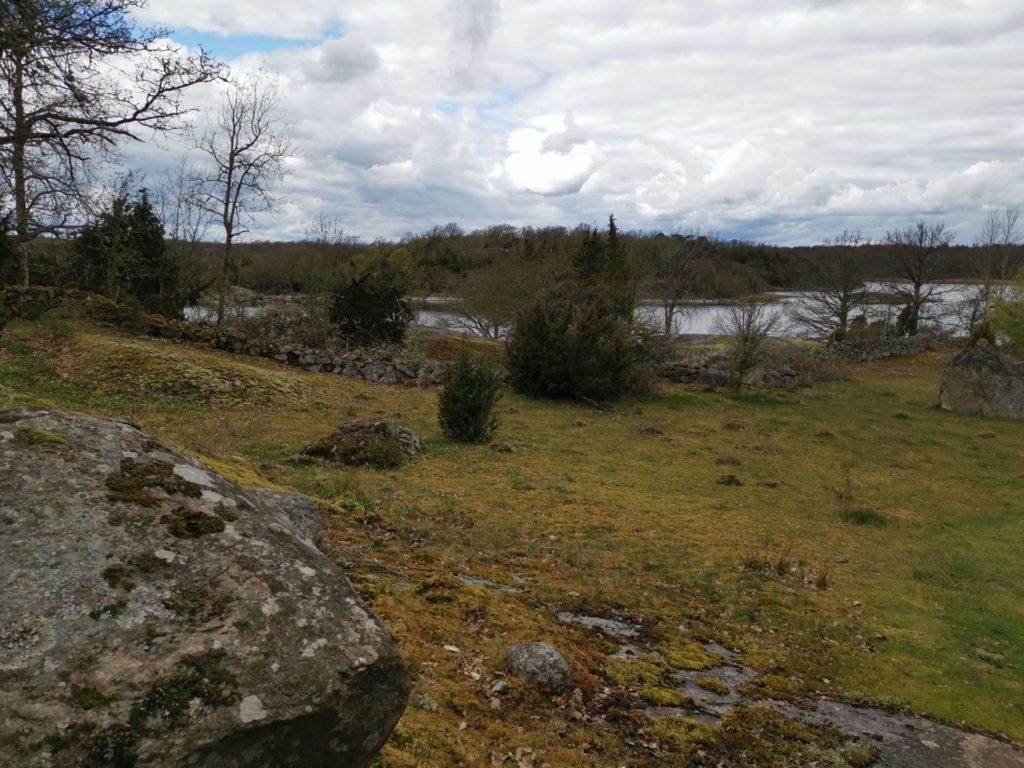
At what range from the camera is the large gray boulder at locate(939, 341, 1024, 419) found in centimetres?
2703

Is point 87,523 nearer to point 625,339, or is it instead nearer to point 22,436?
point 22,436

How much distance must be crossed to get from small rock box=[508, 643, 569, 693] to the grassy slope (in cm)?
19

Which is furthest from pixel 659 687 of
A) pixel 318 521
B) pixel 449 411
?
pixel 449 411

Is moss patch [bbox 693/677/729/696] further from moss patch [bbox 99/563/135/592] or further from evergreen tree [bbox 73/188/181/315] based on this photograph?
evergreen tree [bbox 73/188/181/315]

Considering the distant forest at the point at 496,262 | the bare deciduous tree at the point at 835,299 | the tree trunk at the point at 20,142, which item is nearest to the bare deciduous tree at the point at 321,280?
the distant forest at the point at 496,262

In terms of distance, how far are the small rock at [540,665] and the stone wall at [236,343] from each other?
1979cm

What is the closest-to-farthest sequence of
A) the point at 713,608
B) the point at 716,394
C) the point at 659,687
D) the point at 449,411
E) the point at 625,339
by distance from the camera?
the point at 659,687 → the point at 713,608 → the point at 449,411 → the point at 625,339 → the point at 716,394

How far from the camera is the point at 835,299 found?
56312 millimetres

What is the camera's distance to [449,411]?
1666 cm

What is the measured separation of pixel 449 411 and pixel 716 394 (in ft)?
56.2

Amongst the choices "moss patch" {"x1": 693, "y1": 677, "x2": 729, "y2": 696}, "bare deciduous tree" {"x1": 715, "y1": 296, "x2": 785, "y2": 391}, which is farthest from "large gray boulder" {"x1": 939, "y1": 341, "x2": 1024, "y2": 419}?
"moss patch" {"x1": 693, "y1": 677, "x2": 729, "y2": 696}

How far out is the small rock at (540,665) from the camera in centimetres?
486

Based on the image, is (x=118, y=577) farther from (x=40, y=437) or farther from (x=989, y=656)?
(x=989, y=656)

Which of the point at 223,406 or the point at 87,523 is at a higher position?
the point at 87,523
